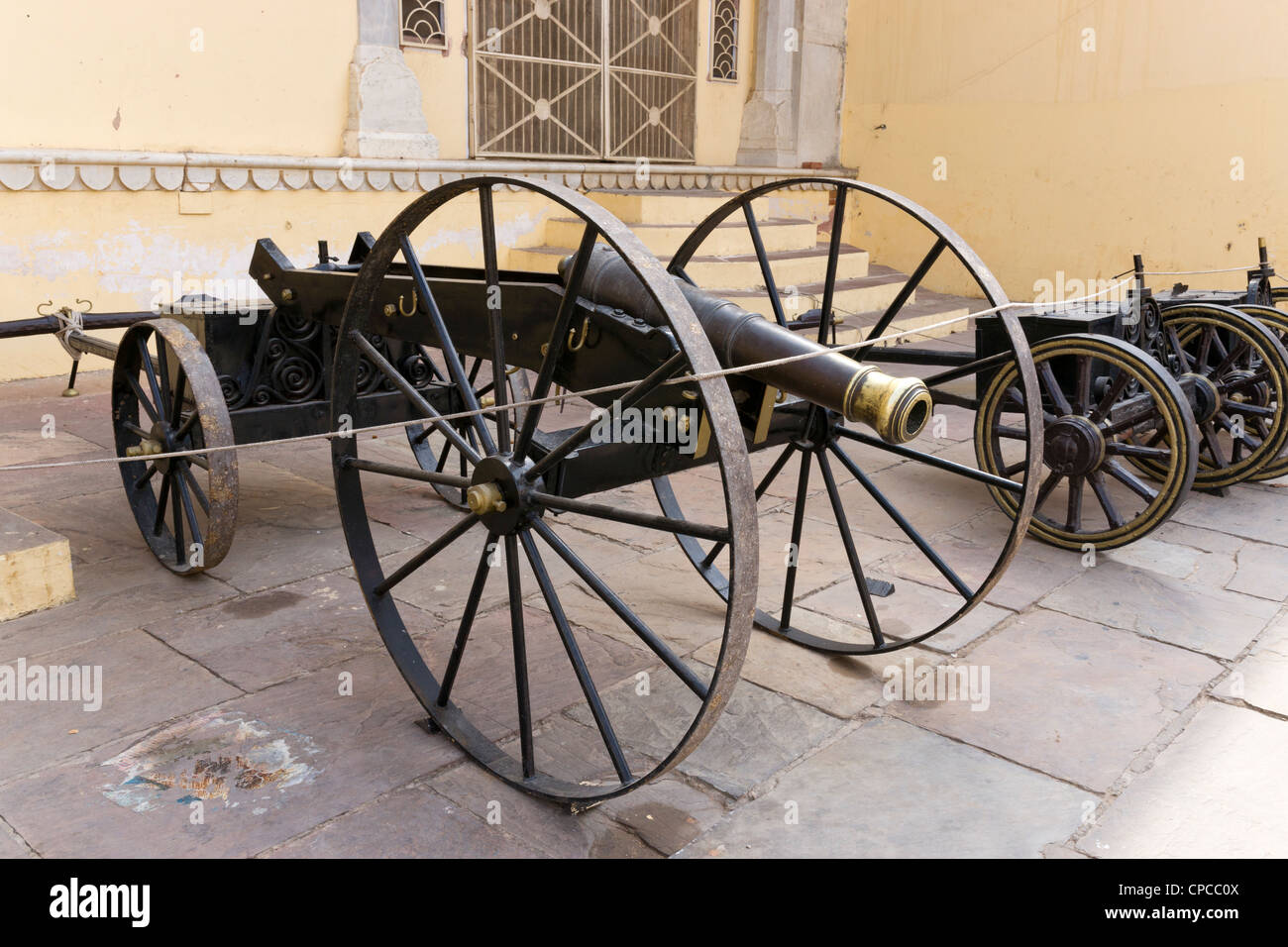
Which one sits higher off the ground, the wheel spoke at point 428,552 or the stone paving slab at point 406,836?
the wheel spoke at point 428,552

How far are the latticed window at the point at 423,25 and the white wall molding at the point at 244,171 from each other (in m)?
0.90

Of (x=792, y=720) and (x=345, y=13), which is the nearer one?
(x=792, y=720)

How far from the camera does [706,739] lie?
9.66ft

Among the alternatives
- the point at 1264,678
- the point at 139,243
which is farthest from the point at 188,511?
the point at 139,243

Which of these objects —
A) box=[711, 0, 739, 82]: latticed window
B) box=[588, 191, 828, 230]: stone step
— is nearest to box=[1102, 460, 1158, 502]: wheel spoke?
box=[588, 191, 828, 230]: stone step

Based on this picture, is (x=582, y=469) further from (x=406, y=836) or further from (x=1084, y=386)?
(x=1084, y=386)

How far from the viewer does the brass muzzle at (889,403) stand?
2381mm

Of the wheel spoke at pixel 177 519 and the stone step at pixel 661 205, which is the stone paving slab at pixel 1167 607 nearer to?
the wheel spoke at pixel 177 519

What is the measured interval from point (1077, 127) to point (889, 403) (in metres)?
8.97

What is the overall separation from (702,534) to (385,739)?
45.6 inches

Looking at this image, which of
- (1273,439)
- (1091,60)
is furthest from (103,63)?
(1091,60)

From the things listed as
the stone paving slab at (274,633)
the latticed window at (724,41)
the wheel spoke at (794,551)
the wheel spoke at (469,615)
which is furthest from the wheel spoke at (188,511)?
the latticed window at (724,41)

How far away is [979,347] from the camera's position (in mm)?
5023
